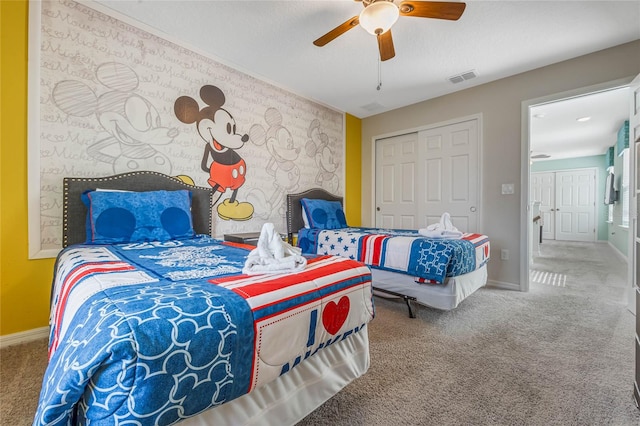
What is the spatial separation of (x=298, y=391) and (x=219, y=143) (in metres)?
2.66

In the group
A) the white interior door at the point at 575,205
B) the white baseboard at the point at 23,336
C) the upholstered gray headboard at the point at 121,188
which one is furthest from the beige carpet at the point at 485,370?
the white interior door at the point at 575,205

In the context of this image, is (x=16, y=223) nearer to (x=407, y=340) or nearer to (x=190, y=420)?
(x=190, y=420)

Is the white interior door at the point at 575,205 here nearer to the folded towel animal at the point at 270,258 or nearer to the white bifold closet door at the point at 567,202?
the white bifold closet door at the point at 567,202

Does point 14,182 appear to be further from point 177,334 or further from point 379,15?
point 379,15

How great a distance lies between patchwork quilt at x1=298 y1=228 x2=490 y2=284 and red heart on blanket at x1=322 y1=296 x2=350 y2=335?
1.29 metres

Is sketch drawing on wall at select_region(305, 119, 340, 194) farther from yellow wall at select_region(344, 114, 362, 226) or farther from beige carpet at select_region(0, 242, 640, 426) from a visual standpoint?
beige carpet at select_region(0, 242, 640, 426)

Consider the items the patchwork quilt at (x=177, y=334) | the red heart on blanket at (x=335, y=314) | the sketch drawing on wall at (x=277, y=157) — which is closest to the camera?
the patchwork quilt at (x=177, y=334)

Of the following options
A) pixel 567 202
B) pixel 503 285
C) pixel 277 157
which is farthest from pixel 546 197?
pixel 277 157

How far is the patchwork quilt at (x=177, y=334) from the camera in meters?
0.62

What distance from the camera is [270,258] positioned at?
1297 millimetres

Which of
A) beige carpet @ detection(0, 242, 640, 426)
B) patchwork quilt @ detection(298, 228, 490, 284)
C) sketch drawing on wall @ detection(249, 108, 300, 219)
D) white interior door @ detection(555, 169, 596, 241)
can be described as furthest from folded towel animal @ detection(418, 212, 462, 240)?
white interior door @ detection(555, 169, 596, 241)

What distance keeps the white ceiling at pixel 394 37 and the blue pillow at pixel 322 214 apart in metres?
1.60

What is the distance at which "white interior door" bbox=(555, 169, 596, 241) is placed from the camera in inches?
298

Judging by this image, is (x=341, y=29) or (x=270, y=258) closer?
(x=270, y=258)
